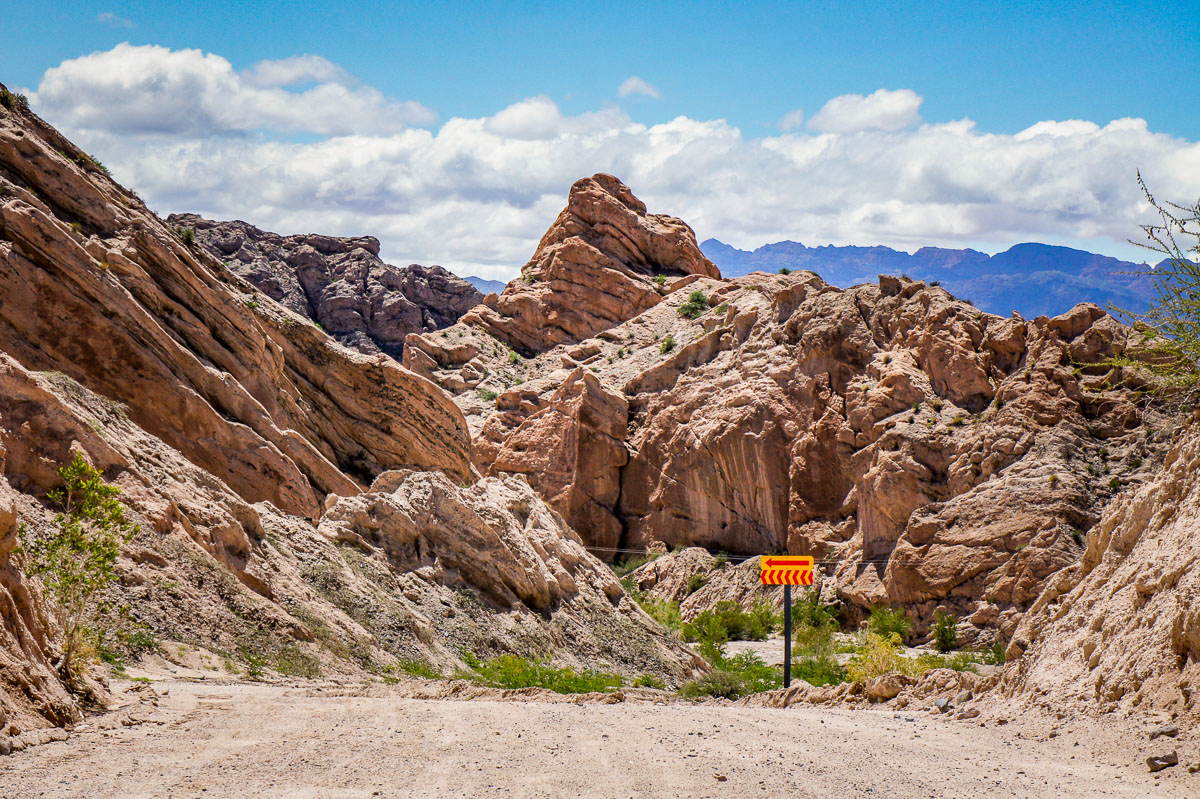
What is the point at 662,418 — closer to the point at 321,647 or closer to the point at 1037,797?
the point at 321,647

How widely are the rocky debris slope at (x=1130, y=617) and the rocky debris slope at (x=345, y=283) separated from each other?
90703 mm

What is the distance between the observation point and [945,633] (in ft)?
109

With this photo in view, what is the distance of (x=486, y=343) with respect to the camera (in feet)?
238

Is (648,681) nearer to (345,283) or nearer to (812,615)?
(812,615)

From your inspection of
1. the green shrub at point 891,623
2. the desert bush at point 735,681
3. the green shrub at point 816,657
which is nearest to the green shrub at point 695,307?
the green shrub at point 816,657

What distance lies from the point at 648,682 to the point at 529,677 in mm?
4364

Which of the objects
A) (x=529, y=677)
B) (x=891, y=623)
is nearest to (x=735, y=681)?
(x=529, y=677)

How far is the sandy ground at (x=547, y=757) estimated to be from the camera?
312 inches

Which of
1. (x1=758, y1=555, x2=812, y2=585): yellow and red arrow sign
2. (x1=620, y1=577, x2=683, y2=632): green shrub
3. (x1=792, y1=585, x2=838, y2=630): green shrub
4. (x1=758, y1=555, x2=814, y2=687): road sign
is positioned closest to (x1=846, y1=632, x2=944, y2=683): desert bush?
(x1=758, y1=555, x2=814, y2=687): road sign

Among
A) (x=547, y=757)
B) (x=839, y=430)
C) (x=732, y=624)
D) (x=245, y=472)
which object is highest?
(x=839, y=430)

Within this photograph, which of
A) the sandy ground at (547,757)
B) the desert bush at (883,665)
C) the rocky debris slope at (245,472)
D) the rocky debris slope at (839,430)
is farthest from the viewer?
the rocky debris slope at (839,430)

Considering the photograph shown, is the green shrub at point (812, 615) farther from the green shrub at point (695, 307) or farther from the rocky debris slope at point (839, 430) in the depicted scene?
the green shrub at point (695, 307)

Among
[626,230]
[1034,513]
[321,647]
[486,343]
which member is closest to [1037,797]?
[321,647]

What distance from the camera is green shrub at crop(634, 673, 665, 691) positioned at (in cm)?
2322
